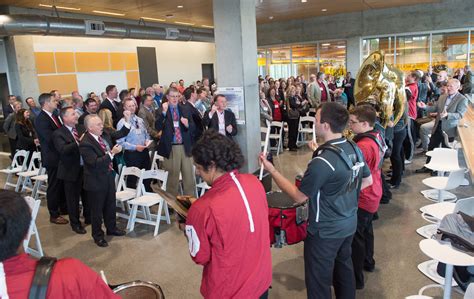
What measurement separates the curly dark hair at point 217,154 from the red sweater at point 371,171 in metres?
1.59

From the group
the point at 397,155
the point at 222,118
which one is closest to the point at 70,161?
the point at 222,118

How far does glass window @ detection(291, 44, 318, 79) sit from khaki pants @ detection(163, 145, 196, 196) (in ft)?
40.9

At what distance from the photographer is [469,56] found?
13.1 meters

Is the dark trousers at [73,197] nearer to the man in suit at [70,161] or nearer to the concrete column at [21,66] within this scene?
the man in suit at [70,161]

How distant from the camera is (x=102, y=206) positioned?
4.38m

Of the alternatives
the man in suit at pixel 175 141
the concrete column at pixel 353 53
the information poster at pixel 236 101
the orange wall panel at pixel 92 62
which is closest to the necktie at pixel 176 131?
the man in suit at pixel 175 141

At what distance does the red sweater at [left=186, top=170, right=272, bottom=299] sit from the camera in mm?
1735

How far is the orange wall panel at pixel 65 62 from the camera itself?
36.1 ft

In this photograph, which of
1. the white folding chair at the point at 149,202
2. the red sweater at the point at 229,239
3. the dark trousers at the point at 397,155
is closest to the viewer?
the red sweater at the point at 229,239

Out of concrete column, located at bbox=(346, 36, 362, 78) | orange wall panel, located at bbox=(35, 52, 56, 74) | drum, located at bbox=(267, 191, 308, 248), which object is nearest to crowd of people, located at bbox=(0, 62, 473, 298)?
drum, located at bbox=(267, 191, 308, 248)

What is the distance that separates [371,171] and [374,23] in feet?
41.9

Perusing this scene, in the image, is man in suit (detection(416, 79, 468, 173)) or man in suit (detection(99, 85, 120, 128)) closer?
man in suit (detection(416, 79, 468, 173))

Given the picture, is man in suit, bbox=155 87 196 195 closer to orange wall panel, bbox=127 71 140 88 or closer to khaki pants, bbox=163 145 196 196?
khaki pants, bbox=163 145 196 196

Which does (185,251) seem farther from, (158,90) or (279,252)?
(158,90)
